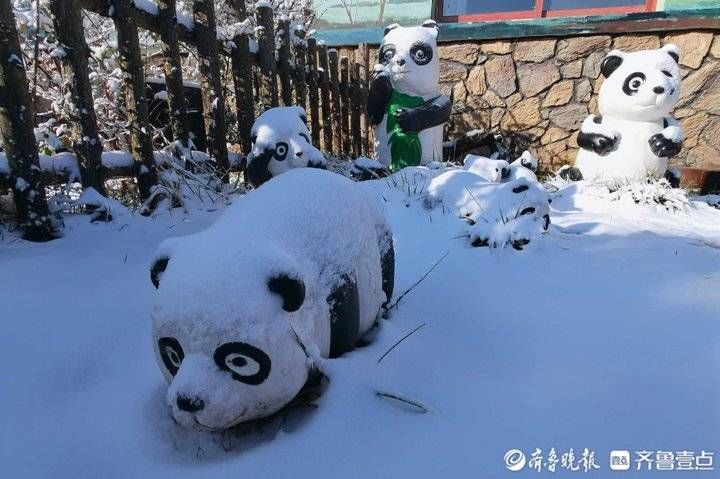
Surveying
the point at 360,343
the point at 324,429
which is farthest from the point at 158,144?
the point at 324,429

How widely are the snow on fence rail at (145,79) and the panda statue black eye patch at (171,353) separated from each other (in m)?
1.39

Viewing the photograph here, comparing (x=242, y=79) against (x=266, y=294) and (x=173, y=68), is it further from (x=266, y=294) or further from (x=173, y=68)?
(x=266, y=294)

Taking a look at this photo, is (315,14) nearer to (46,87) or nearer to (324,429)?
(46,87)

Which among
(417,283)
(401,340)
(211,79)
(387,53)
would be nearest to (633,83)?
(387,53)

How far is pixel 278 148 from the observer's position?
277 cm

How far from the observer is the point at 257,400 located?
1006 mm

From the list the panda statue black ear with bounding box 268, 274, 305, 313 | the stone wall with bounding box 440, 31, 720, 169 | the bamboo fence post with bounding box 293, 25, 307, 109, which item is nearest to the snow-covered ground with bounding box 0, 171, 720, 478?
the panda statue black ear with bounding box 268, 274, 305, 313

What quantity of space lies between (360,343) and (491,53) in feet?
17.5

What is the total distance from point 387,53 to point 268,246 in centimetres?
336

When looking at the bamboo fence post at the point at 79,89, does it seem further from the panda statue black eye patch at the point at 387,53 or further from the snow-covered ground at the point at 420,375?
the panda statue black eye patch at the point at 387,53

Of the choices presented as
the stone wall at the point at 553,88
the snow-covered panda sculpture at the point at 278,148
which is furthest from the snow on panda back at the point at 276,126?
the stone wall at the point at 553,88

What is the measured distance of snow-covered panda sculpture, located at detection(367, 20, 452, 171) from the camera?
3922 millimetres

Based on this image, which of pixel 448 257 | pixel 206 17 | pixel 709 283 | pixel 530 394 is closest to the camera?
pixel 530 394

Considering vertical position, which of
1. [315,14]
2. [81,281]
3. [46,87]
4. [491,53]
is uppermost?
[315,14]
